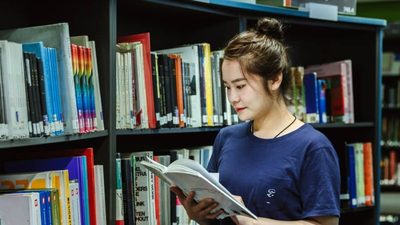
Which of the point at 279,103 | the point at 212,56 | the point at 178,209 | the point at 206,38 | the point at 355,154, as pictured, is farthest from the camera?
the point at 355,154

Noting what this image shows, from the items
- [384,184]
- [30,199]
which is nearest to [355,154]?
[30,199]

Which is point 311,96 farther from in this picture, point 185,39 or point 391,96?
point 391,96

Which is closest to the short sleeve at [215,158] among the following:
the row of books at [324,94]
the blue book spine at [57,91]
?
the blue book spine at [57,91]

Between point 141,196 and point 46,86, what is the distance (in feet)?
2.04

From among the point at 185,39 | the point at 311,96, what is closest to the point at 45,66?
the point at 185,39

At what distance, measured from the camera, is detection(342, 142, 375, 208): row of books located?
2.93 m

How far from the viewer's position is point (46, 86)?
1606 mm

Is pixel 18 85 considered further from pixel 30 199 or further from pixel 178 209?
pixel 178 209

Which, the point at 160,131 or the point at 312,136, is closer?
the point at 312,136

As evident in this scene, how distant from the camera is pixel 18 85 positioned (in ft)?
4.93

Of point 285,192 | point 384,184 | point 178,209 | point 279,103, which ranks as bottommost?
point 384,184

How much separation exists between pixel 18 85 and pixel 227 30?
3.85 feet

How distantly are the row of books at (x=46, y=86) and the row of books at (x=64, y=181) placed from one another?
4.5 inches

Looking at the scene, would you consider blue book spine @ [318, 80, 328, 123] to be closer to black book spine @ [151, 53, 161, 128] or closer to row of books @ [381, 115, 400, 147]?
black book spine @ [151, 53, 161, 128]
